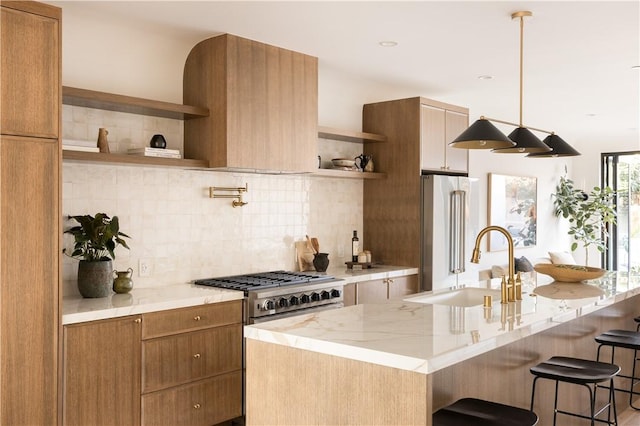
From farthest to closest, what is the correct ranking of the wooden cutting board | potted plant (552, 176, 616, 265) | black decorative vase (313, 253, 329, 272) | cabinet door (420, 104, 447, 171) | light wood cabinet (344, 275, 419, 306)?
potted plant (552, 176, 616, 265) → cabinet door (420, 104, 447, 171) → the wooden cutting board → black decorative vase (313, 253, 329, 272) → light wood cabinet (344, 275, 419, 306)

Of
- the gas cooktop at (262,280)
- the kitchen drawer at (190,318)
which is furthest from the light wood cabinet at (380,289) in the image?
the kitchen drawer at (190,318)

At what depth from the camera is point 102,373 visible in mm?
3387

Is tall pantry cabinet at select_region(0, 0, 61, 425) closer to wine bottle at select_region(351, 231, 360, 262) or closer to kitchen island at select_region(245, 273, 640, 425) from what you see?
kitchen island at select_region(245, 273, 640, 425)

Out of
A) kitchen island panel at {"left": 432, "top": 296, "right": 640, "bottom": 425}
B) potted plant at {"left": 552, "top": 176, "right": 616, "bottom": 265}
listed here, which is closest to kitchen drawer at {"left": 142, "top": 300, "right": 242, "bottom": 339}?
kitchen island panel at {"left": 432, "top": 296, "right": 640, "bottom": 425}

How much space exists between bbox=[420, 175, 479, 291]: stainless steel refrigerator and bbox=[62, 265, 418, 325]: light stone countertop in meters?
2.19

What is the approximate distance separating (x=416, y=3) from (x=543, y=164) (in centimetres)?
671

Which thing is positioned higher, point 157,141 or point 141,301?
point 157,141

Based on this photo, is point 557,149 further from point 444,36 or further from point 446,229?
point 446,229

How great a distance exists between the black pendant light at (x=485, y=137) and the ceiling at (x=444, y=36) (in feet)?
2.63

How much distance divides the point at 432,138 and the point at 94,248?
10.9 feet

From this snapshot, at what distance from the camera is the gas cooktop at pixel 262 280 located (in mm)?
4215

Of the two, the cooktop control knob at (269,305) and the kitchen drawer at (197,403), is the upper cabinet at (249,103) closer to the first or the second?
the cooktop control knob at (269,305)

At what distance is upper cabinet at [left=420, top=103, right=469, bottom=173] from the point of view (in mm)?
5723

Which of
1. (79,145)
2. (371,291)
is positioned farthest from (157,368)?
(371,291)
